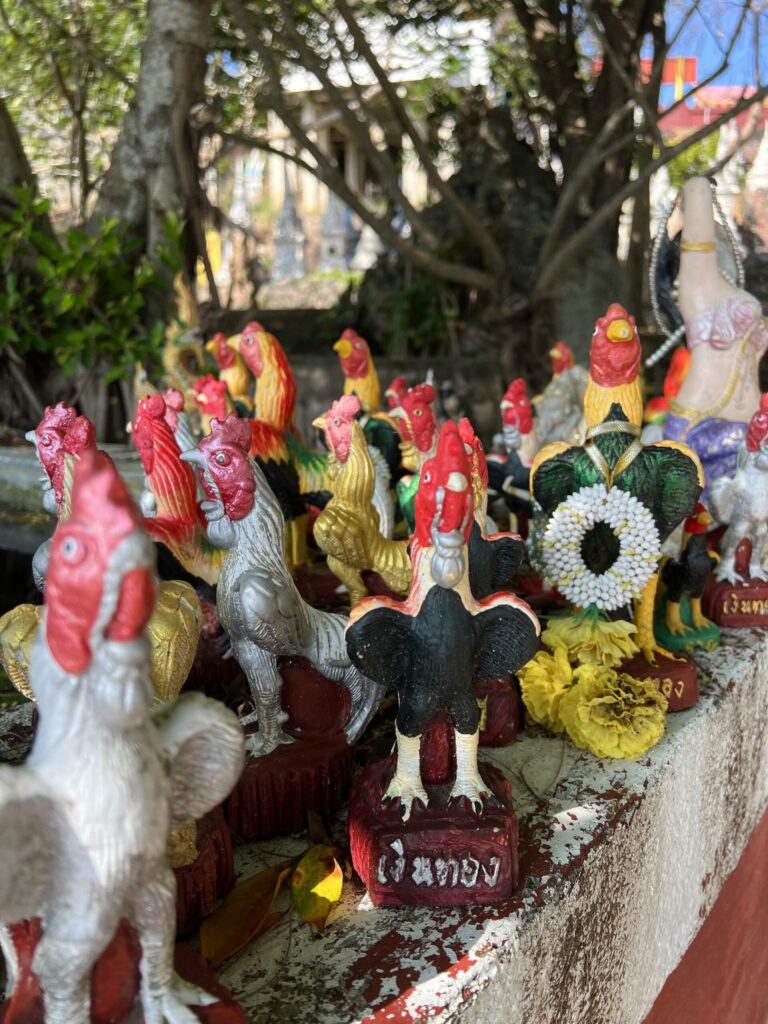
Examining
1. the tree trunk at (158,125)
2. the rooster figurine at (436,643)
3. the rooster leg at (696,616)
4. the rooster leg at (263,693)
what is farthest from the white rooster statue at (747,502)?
the tree trunk at (158,125)

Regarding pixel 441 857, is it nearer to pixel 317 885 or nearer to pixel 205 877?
pixel 317 885

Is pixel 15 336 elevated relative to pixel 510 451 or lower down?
elevated

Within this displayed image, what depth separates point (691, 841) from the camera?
143cm

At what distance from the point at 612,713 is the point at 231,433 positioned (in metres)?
0.70

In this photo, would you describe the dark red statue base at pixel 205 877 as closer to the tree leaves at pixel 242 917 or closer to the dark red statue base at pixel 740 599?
the tree leaves at pixel 242 917

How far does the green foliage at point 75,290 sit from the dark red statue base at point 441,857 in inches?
127

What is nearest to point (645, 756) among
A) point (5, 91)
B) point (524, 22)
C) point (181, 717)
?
point (181, 717)

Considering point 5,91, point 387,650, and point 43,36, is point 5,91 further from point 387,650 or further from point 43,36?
point 387,650

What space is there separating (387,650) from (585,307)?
Answer: 403 cm

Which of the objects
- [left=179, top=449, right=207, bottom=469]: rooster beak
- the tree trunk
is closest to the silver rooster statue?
[left=179, top=449, right=207, bottom=469]: rooster beak

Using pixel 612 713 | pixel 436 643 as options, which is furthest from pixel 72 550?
pixel 612 713

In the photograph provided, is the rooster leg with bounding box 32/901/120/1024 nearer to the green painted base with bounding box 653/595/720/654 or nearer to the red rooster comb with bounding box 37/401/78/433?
the red rooster comb with bounding box 37/401/78/433

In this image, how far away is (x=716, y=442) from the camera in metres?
2.01

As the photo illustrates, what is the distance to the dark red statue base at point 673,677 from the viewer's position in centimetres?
141
